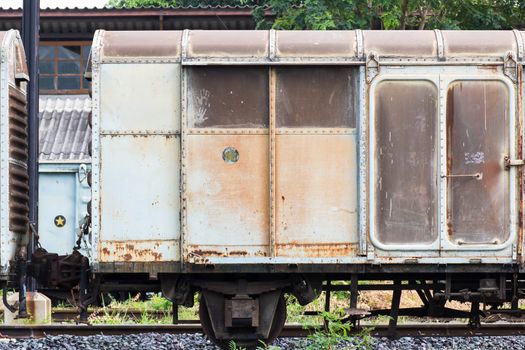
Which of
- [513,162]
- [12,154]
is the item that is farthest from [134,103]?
[513,162]

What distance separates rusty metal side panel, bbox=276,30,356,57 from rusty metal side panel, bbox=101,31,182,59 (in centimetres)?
104

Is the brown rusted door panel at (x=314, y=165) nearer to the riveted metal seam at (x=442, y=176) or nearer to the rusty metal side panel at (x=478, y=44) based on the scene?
the riveted metal seam at (x=442, y=176)

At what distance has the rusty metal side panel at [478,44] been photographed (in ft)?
28.3

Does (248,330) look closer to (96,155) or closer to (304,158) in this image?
(304,158)

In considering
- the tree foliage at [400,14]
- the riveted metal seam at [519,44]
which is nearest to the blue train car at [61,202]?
the tree foliage at [400,14]

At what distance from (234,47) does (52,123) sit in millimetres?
10624

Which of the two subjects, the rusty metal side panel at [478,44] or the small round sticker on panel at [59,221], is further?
the small round sticker on panel at [59,221]

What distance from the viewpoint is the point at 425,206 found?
8.48m

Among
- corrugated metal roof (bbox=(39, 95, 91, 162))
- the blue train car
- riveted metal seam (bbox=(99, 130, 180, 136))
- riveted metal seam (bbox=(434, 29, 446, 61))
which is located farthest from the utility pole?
riveted metal seam (bbox=(434, 29, 446, 61))

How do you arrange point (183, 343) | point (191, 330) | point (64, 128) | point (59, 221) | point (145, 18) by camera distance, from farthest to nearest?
point (145, 18) → point (64, 128) → point (59, 221) → point (191, 330) → point (183, 343)

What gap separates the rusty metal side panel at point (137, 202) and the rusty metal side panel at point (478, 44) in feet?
9.65

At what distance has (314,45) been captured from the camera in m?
8.60

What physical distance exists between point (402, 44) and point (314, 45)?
0.88m

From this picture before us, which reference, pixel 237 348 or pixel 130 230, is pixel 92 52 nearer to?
pixel 130 230
